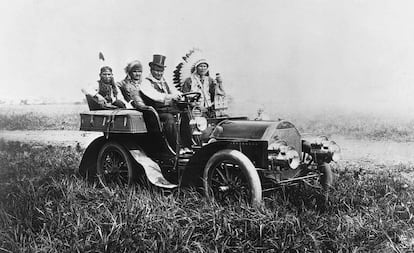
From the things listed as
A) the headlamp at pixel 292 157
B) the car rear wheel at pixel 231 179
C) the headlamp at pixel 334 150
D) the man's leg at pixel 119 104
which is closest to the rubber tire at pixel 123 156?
the man's leg at pixel 119 104

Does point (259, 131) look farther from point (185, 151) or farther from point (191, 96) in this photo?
point (191, 96)

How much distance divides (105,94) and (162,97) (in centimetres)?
88

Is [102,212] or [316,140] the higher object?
[316,140]

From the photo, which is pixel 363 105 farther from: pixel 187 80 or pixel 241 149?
pixel 187 80

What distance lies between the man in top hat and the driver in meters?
0.07

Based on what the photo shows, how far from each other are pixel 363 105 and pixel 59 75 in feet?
11.9

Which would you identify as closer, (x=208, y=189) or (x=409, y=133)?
(x=409, y=133)

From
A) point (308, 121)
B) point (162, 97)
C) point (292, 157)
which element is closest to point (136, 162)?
point (162, 97)

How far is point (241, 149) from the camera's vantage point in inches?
171

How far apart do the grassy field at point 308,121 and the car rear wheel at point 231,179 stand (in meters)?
1.00

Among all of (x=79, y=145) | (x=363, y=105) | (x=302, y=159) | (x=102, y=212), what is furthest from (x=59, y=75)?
(x=363, y=105)

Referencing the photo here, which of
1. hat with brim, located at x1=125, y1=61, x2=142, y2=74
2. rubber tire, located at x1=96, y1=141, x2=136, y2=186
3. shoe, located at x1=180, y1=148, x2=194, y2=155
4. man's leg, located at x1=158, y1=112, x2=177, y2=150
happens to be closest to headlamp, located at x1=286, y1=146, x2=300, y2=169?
shoe, located at x1=180, y1=148, x2=194, y2=155

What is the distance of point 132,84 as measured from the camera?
5.44 meters

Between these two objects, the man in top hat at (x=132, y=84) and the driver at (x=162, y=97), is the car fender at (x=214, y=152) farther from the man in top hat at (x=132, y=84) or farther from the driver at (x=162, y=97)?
the man in top hat at (x=132, y=84)
